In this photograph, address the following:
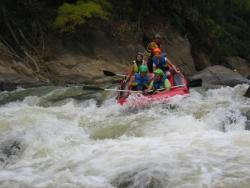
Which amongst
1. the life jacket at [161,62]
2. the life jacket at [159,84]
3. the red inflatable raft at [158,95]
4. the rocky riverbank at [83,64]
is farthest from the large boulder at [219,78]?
the life jacket at [159,84]

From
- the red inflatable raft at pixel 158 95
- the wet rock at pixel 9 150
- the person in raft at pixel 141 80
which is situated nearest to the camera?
the wet rock at pixel 9 150

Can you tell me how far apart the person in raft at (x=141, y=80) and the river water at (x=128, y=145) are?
82cm

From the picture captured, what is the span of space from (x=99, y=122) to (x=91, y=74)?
29.1 feet

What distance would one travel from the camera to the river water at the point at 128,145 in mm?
5711

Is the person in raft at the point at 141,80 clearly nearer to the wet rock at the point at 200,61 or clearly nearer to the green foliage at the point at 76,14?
the green foliage at the point at 76,14

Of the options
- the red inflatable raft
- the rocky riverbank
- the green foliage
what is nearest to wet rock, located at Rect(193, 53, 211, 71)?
the rocky riverbank

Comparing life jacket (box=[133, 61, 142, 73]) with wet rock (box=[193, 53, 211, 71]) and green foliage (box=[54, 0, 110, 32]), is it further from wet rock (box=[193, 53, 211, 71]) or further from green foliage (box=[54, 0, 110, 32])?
wet rock (box=[193, 53, 211, 71])

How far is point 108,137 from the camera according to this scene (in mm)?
7945

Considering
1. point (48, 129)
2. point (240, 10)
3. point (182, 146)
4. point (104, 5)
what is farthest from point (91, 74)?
point (240, 10)

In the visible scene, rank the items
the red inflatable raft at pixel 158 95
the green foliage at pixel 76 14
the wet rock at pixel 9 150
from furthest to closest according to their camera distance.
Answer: the green foliage at pixel 76 14, the red inflatable raft at pixel 158 95, the wet rock at pixel 9 150

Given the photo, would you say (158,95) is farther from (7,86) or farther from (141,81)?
(7,86)

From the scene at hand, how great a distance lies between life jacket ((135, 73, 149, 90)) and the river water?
0.86m

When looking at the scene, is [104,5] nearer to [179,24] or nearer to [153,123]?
[179,24]

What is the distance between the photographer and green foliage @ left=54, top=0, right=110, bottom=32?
1777 centimetres
